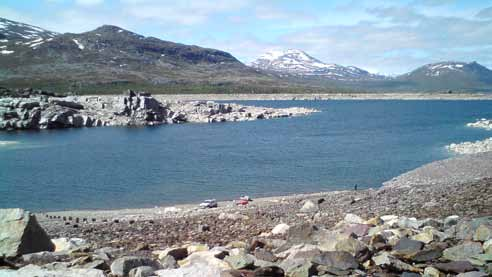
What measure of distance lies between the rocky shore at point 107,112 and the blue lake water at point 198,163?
29.0 feet

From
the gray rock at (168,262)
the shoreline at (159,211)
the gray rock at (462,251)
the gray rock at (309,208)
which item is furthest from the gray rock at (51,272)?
Result: the shoreline at (159,211)

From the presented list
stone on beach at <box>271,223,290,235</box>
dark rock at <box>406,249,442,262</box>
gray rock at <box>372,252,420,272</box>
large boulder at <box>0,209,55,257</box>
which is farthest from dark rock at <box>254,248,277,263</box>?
large boulder at <box>0,209,55,257</box>

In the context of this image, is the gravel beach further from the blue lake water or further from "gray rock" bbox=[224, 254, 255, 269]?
the blue lake water

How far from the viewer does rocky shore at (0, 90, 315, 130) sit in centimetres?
7538

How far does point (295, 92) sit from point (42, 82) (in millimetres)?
85246

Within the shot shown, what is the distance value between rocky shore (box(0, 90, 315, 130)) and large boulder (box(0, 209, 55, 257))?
69517 mm

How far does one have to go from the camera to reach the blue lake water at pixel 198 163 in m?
29.2

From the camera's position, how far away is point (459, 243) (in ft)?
30.9

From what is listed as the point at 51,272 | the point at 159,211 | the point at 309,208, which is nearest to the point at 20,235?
the point at 51,272

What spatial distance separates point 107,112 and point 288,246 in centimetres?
7928

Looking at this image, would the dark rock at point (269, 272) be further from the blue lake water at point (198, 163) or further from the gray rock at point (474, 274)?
the blue lake water at point (198, 163)

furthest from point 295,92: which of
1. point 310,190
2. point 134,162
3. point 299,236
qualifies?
point 299,236

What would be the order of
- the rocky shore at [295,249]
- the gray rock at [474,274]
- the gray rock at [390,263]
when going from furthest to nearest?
the gray rock at [390,263] < the rocky shore at [295,249] < the gray rock at [474,274]

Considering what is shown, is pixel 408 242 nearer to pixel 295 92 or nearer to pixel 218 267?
pixel 218 267
